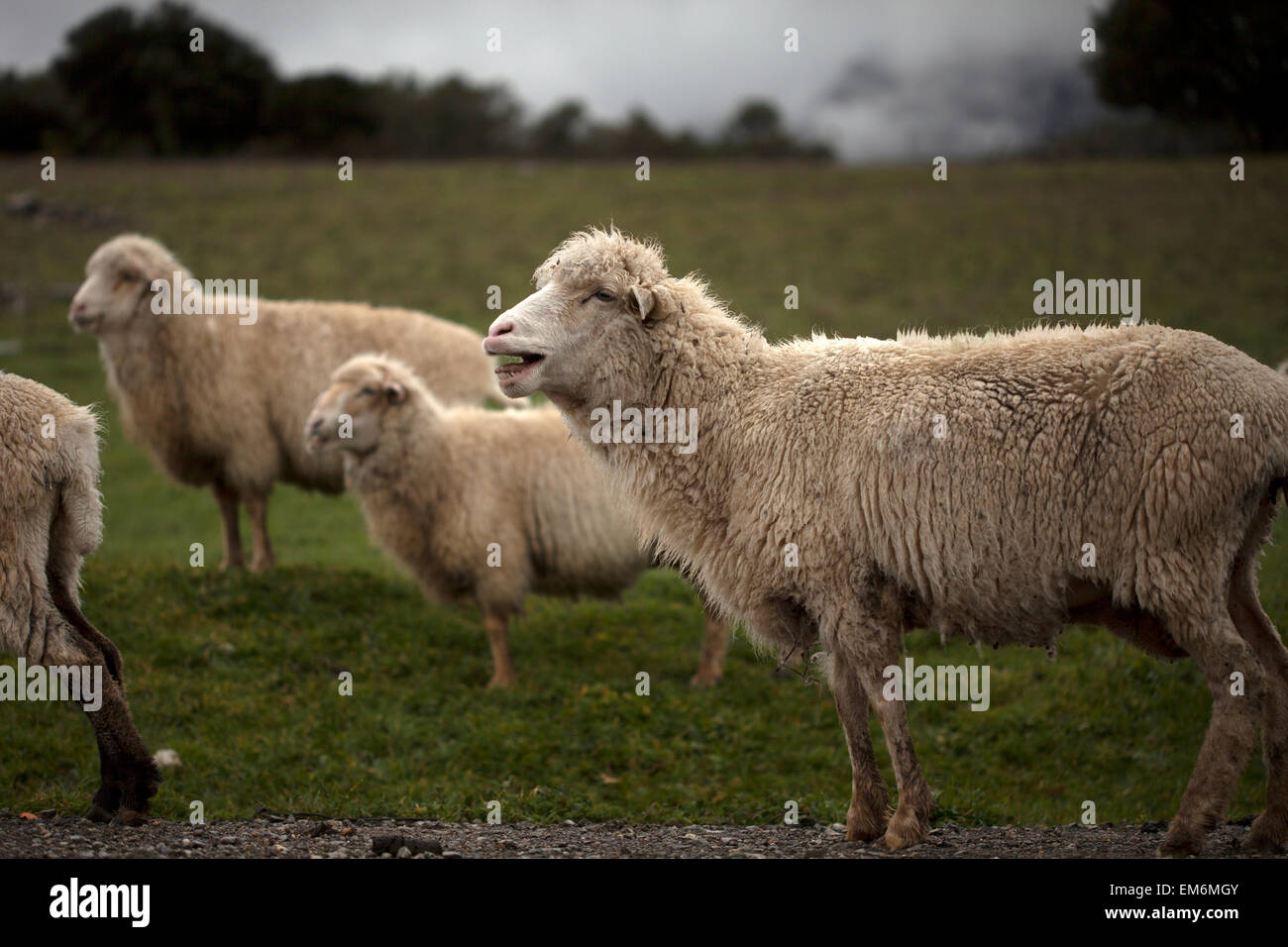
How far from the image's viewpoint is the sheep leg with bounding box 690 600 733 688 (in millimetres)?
9922

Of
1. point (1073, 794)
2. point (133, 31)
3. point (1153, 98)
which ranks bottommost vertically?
point (1073, 794)

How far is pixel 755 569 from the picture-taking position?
19.6 feet

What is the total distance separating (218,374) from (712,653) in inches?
229

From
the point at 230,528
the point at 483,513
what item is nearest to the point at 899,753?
the point at 483,513

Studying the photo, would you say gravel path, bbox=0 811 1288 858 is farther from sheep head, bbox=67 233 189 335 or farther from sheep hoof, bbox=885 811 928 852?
sheep head, bbox=67 233 189 335

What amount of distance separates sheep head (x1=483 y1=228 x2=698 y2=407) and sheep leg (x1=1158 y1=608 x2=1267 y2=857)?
116 inches

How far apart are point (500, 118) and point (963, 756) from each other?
204ft

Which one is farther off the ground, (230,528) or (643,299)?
(643,299)

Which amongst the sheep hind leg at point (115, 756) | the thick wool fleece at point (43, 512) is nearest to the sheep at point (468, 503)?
the thick wool fleece at point (43, 512)

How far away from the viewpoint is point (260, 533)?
467 inches

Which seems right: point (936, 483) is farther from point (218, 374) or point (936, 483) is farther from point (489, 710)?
point (218, 374)

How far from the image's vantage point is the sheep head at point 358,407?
10.2 m

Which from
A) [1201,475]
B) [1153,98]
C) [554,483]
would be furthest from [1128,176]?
[1201,475]

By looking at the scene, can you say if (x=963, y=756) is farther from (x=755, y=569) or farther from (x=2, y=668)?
(x=2, y=668)
